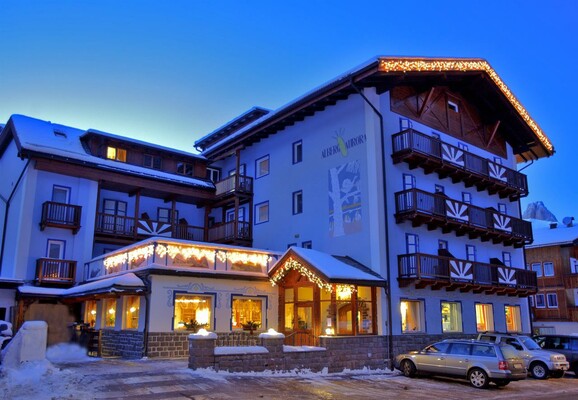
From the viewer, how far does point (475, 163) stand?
28.2 metres

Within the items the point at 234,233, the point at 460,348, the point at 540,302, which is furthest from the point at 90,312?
the point at 540,302

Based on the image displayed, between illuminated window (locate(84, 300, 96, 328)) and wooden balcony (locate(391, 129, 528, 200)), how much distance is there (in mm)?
16283

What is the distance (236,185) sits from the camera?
3088 centimetres

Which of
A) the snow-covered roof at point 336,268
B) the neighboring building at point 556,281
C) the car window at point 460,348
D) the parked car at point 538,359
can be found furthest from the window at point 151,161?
the neighboring building at point 556,281

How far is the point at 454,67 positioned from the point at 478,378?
15.8 meters

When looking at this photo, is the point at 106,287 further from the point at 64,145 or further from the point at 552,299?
the point at 552,299

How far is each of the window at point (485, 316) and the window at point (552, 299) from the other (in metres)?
17.4

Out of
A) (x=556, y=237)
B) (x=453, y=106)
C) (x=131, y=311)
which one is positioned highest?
(x=453, y=106)

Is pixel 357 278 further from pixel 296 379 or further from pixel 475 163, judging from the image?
pixel 475 163

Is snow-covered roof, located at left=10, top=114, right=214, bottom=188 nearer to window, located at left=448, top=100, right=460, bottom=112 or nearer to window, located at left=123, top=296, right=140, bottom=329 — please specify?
window, located at left=123, top=296, right=140, bottom=329

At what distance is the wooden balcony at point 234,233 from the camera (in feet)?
101

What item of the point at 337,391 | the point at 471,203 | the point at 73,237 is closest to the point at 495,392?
the point at 337,391

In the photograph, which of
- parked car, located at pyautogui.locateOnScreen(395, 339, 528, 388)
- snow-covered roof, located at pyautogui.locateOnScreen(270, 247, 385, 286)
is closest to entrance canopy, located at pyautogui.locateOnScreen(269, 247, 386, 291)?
snow-covered roof, located at pyautogui.locateOnScreen(270, 247, 385, 286)

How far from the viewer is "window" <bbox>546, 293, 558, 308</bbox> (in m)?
42.2
